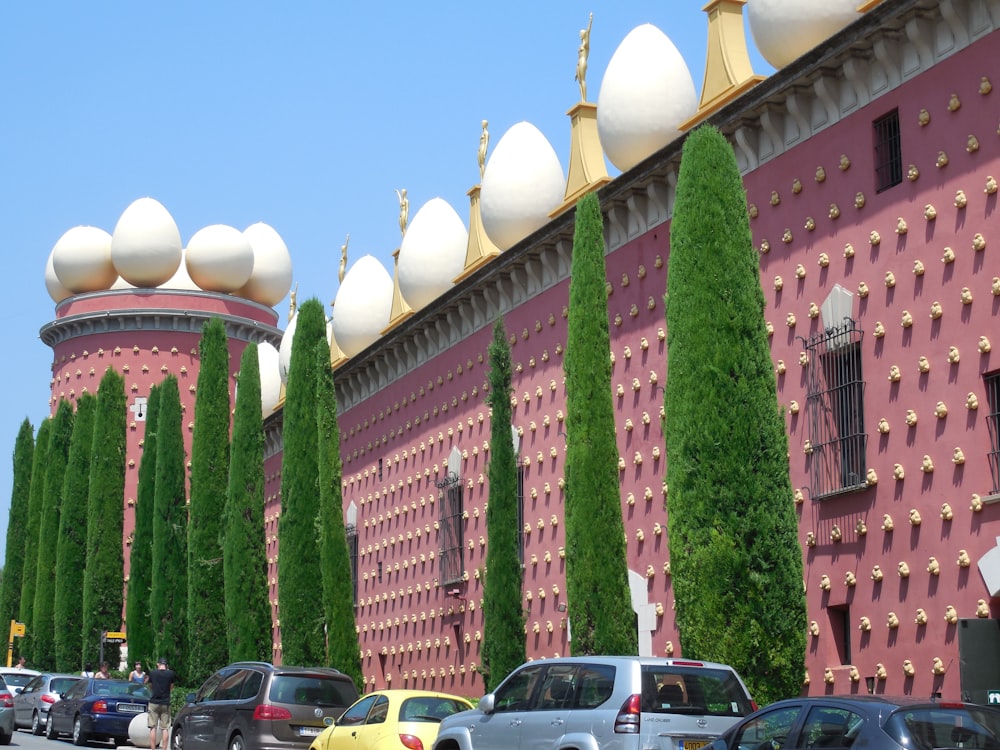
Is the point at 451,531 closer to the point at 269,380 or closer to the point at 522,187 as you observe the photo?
the point at 522,187

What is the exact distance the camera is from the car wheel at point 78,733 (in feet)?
89.8

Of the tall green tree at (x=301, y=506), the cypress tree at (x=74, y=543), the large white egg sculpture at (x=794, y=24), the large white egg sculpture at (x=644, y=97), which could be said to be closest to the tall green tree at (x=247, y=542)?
the tall green tree at (x=301, y=506)

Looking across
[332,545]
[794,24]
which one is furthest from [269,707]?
[794,24]

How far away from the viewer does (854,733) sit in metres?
10.3

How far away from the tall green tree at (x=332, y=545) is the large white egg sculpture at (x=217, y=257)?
64.4ft

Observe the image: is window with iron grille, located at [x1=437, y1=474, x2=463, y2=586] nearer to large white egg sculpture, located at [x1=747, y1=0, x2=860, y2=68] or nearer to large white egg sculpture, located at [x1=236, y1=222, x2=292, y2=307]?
large white egg sculpture, located at [x1=747, y1=0, x2=860, y2=68]

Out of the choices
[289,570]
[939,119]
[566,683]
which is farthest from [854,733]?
[289,570]

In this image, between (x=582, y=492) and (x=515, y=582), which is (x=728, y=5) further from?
(x=515, y=582)

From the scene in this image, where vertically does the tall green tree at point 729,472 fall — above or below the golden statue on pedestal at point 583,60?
below

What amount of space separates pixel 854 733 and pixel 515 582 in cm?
1285

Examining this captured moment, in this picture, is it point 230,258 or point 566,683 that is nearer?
point 566,683

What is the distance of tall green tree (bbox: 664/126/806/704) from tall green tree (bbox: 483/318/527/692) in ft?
19.8

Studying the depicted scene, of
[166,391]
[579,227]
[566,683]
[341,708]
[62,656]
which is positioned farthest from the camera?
[62,656]

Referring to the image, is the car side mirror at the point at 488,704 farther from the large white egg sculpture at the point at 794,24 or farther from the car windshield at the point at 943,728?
the large white egg sculpture at the point at 794,24
